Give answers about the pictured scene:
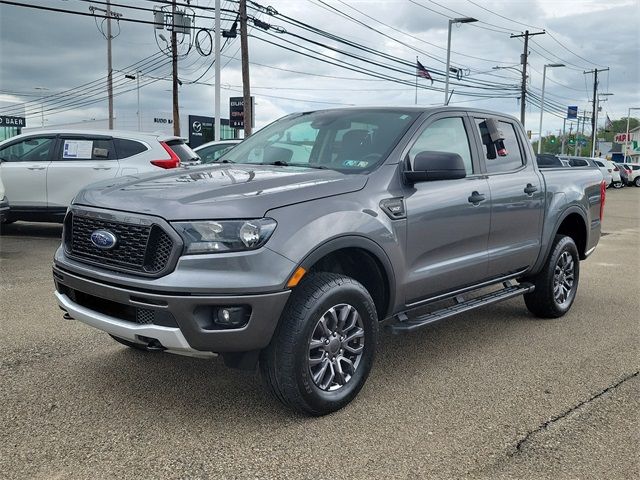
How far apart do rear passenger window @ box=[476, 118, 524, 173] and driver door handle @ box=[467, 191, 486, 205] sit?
37 centimetres

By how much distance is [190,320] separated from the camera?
3.04m

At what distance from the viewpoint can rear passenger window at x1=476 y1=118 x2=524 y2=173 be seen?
491cm

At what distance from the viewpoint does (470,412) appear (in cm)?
362

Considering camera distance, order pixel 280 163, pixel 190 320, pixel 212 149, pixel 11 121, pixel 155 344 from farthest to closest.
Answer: pixel 11 121 < pixel 212 149 < pixel 280 163 < pixel 155 344 < pixel 190 320

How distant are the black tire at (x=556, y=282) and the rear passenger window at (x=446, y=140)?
60.2 inches

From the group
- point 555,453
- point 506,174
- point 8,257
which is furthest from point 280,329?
Answer: point 8,257

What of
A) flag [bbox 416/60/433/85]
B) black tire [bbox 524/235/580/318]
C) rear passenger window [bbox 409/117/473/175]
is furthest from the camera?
flag [bbox 416/60/433/85]

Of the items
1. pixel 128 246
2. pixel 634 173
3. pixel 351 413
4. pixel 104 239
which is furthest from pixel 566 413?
pixel 634 173

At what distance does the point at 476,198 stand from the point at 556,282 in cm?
177

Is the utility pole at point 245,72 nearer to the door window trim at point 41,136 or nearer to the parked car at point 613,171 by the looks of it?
the door window trim at point 41,136

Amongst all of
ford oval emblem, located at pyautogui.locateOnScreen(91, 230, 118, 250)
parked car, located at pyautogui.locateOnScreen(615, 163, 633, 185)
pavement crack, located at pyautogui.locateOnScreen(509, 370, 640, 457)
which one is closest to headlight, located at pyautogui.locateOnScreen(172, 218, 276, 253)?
ford oval emblem, located at pyautogui.locateOnScreen(91, 230, 118, 250)

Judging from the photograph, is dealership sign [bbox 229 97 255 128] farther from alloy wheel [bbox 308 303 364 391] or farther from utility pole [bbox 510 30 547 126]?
utility pole [bbox 510 30 547 126]

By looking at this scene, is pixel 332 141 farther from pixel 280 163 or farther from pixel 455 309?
pixel 455 309

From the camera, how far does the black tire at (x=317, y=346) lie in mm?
3248
